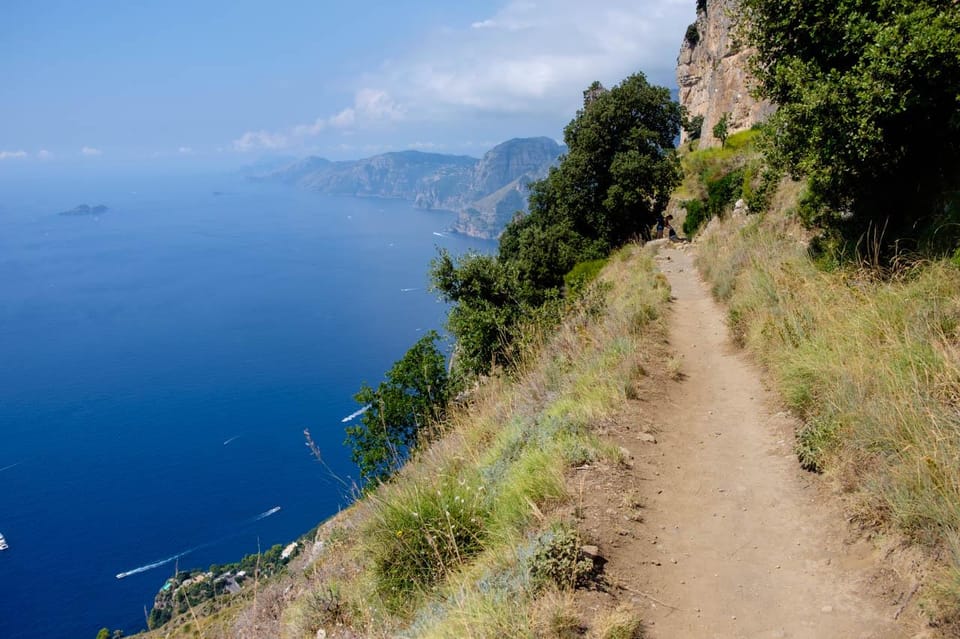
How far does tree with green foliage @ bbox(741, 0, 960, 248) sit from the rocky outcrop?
62.4ft

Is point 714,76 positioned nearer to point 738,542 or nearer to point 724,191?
point 724,191

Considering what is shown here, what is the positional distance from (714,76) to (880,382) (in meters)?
46.0

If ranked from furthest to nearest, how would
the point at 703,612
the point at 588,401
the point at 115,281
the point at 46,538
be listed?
the point at 115,281
the point at 46,538
the point at 588,401
the point at 703,612

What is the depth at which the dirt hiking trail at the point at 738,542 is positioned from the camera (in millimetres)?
3373

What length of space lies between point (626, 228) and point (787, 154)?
73.4ft

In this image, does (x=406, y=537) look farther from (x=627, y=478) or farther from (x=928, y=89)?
(x=928, y=89)

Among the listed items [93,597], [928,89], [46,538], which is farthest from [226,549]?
[928,89]

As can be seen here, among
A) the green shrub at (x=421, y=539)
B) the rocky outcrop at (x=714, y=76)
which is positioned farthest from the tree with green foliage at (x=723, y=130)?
the green shrub at (x=421, y=539)

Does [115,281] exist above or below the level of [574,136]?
below

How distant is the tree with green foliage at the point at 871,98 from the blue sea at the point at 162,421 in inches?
1695

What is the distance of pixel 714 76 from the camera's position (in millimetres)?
43375

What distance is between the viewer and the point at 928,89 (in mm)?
7262

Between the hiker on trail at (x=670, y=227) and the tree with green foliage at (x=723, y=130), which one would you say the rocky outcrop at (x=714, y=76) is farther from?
the hiker on trail at (x=670, y=227)

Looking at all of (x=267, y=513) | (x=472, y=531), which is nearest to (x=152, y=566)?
(x=267, y=513)
